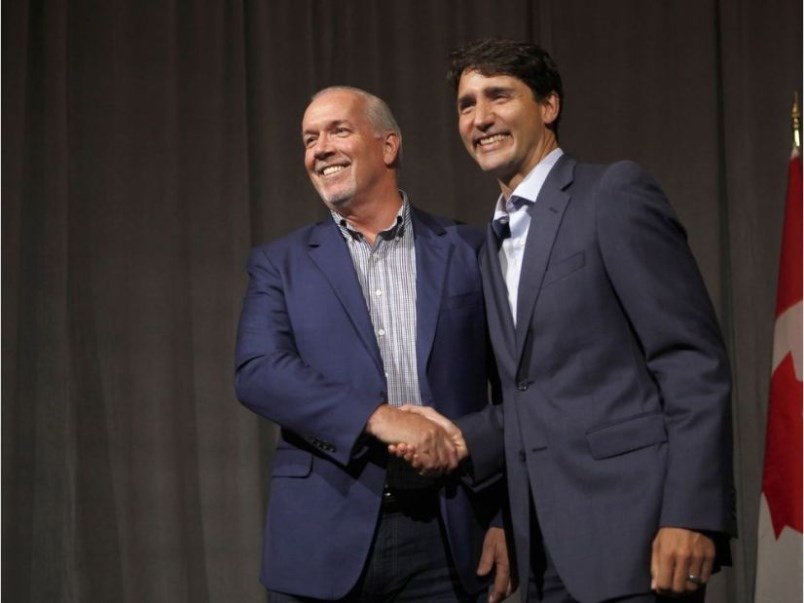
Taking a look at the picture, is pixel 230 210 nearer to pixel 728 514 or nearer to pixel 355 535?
pixel 355 535

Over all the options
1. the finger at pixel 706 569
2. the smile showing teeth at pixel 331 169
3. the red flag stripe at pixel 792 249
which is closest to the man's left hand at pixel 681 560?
the finger at pixel 706 569

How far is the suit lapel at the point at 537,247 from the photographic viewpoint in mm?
2113

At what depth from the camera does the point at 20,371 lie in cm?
413

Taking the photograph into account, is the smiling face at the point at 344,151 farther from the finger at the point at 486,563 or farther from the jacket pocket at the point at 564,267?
the finger at the point at 486,563

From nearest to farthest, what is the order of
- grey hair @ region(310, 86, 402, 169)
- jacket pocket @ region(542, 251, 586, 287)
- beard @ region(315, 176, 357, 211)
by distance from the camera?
jacket pocket @ region(542, 251, 586, 287) < beard @ region(315, 176, 357, 211) < grey hair @ region(310, 86, 402, 169)

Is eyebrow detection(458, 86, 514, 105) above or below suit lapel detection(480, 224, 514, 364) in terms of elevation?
above

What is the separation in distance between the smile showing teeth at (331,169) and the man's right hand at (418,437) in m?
0.64

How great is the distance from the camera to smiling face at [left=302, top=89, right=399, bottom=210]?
8.61ft

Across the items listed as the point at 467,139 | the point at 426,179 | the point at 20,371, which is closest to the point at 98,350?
the point at 20,371

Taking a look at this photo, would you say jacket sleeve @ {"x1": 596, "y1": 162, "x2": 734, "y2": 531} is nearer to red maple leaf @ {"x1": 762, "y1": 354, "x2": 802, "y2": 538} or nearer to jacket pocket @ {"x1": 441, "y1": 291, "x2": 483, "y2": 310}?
jacket pocket @ {"x1": 441, "y1": 291, "x2": 483, "y2": 310}

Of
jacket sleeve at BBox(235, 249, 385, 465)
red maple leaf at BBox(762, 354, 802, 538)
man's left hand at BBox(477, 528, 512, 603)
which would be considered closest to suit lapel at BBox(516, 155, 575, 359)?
jacket sleeve at BBox(235, 249, 385, 465)

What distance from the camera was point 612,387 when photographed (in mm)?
2018

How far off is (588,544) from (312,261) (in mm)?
891

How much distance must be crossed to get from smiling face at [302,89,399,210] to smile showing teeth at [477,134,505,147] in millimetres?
402
